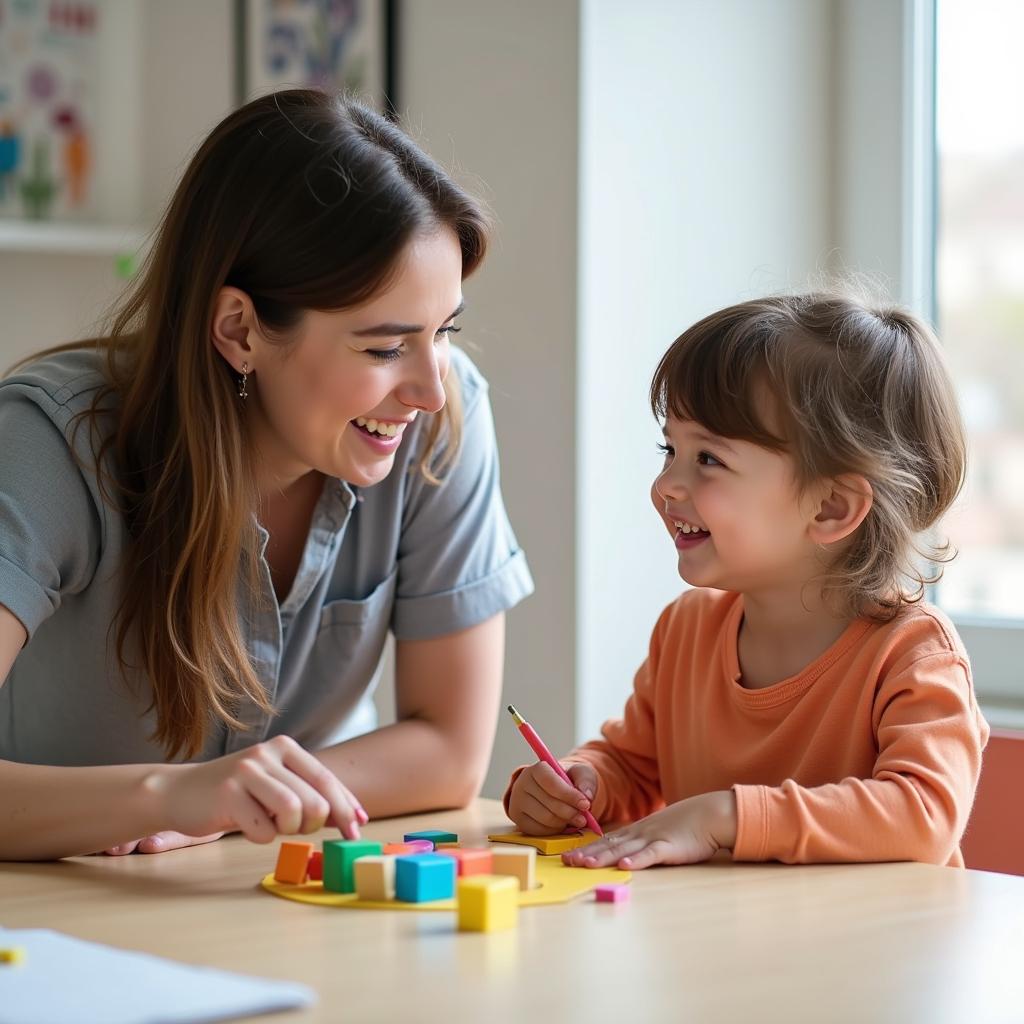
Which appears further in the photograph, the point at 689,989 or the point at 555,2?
the point at 555,2

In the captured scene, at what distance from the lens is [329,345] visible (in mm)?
1332

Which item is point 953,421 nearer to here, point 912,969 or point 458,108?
point 912,969

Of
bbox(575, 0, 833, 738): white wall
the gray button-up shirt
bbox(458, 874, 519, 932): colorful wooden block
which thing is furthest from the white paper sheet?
bbox(575, 0, 833, 738): white wall

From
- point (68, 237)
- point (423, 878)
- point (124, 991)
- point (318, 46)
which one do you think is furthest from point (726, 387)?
point (68, 237)

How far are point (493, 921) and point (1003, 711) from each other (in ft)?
3.87

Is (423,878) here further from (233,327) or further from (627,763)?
(233,327)

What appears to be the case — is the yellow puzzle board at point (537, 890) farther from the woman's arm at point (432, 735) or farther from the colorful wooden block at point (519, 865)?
the woman's arm at point (432, 735)

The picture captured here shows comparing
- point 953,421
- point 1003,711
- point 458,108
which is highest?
point 458,108

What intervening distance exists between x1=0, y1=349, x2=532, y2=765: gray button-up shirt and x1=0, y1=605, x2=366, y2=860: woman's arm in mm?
111

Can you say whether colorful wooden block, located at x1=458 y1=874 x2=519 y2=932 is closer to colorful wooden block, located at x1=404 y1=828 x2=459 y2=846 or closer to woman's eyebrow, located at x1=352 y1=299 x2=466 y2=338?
colorful wooden block, located at x1=404 y1=828 x2=459 y2=846

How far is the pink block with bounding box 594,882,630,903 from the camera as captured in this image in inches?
39.7

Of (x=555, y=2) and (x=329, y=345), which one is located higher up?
(x=555, y=2)

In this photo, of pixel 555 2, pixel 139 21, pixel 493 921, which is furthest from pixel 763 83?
pixel 493 921

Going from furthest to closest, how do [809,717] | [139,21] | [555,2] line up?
[139,21], [555,2], [809,717]
